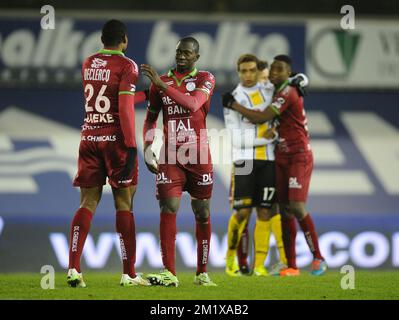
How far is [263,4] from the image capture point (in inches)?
658

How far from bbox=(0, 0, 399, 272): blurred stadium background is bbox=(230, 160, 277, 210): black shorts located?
368 cm

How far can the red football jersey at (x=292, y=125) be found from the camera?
10844 millimetres

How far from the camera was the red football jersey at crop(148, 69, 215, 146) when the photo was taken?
895cm

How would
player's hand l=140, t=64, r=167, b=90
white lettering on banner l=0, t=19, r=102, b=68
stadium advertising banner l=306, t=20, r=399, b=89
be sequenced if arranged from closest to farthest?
1. player's hand l=140, t=64, r=167, b=90
2. white lettering on banner l=0, t=19, r=102, b=68
3. stadium advertising banner l=306, t=20, r=399, b=89

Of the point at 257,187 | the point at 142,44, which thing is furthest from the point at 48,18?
the point at 257,187

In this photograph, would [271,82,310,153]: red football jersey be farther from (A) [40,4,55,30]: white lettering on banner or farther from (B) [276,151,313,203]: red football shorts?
(A) [40,4,55,30]: white lettering on banner

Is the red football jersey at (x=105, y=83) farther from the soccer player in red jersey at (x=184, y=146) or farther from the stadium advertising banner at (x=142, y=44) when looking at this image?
the stadium advertising banner at (x=142, y=44)

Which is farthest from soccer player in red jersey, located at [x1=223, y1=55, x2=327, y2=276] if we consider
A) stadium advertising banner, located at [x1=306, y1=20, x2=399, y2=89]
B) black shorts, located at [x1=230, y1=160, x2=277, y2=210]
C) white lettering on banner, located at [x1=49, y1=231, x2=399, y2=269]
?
stadium advertising banner, located at [x1=306, y1=20, x2=399, y2=89]

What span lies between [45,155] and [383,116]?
5984 millimetres

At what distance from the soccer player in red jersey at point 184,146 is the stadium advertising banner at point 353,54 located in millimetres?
7438

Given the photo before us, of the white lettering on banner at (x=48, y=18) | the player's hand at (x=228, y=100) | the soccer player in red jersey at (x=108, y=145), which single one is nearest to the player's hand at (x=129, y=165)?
the soccer player in red jersey at (x=108, y=145)

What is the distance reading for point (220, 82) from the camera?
16.0 metres

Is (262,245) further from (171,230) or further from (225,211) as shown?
(225,211)

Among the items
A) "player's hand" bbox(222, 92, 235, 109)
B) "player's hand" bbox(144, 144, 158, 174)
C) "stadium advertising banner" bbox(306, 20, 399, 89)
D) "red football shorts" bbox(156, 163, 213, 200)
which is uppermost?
"stadium advertising banner" bbox(306, 20, 399, 89)
